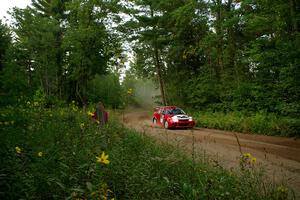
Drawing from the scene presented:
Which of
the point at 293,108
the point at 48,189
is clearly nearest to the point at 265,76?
the point at 293,108

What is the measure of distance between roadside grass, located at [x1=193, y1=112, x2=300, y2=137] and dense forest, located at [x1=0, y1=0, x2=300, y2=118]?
37.5 inches

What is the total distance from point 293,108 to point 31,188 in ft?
47.4

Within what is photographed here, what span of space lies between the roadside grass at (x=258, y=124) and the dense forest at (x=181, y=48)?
0.95 m

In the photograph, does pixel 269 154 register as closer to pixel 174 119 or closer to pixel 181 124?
pixel 181 124

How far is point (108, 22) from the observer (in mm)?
28500

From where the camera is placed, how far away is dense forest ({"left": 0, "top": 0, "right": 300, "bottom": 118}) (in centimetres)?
1530

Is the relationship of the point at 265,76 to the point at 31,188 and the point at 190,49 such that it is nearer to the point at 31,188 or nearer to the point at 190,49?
the point at 190,49

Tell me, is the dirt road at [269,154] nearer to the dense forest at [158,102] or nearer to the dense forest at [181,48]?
the dense forest at [158,102]

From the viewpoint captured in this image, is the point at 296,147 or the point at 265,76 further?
the point at 265,76

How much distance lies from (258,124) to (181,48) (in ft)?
46.6

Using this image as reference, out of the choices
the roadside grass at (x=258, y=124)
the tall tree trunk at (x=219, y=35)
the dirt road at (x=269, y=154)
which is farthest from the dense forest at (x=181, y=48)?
the dirt road at (x=269, y=154)

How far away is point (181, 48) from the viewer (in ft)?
87.8

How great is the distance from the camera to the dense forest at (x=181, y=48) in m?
15.3

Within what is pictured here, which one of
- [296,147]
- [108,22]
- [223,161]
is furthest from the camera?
[108,22]
